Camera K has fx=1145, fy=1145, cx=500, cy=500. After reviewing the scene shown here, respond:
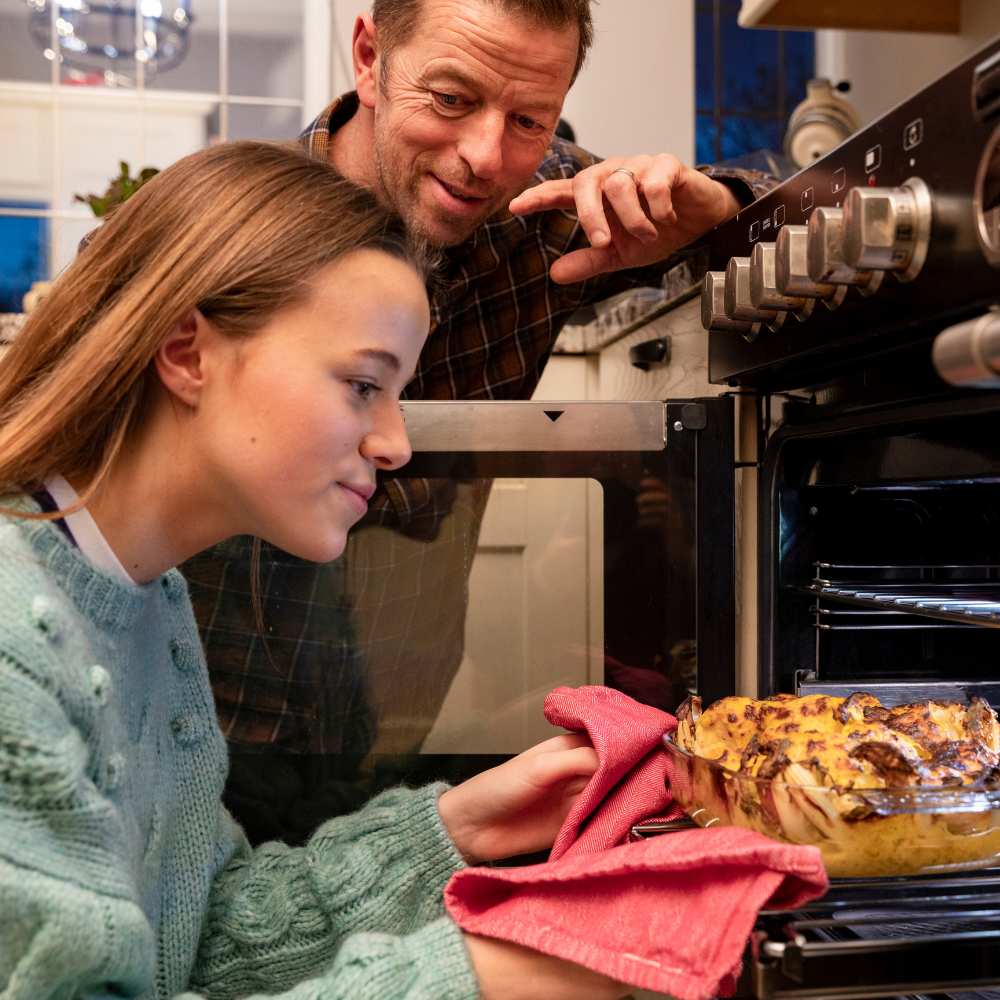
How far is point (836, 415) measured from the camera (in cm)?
84

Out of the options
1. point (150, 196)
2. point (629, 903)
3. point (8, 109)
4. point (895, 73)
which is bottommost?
point (629, 903)

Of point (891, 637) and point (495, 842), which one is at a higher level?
point (891, 637)

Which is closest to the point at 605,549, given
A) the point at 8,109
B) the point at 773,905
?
the point at 773,905

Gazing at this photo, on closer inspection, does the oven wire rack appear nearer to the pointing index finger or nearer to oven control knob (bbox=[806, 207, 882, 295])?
oven control knob (bbox=[806, 207, 882, 295])

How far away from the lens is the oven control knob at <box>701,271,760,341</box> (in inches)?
35.3

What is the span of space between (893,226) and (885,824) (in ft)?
1.05

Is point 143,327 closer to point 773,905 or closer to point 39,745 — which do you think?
point 39,745

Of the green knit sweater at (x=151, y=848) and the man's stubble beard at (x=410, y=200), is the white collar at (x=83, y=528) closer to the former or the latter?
the green knit sweater at (x=151, y=848)

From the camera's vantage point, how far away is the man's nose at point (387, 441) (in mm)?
815

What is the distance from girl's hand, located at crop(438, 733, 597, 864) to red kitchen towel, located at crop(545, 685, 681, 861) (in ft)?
0.17

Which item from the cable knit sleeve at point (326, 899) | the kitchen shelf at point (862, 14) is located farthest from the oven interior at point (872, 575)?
the kitchen shelf at point (862, 14)

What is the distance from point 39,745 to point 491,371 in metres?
0.94

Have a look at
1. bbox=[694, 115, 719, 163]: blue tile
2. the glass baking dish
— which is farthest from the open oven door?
bbox=[694, 115, 719, 163]: blue tile

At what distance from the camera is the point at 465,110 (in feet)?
4.29
